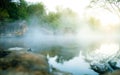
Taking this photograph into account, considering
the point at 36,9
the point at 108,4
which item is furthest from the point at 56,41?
the point at 36,9

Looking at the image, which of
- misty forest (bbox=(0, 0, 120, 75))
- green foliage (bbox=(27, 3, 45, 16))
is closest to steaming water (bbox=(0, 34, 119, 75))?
misty forest (bbox=(0, 0, 120, 75))

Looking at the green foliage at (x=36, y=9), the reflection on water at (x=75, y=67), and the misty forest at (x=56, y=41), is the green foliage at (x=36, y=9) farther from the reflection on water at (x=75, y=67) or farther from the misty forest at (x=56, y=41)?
the reflection on water at (x=75, y=67)

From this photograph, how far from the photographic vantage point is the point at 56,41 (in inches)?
1922

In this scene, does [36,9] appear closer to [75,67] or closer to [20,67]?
[75,67]

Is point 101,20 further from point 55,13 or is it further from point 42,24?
point 42,24

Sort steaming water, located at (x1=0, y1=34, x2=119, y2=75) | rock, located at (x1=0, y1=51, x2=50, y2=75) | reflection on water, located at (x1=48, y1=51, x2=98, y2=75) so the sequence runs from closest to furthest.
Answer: rock, located at (x1=0, y1=51, x2=50, y2=75) < reflection on water, located at (x1=48, y1=51, x2=98, y2=75) < steaming water, located at (x1=0, y1=34, x2=119, y2=75)

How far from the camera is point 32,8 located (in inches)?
3329

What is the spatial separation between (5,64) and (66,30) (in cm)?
7600

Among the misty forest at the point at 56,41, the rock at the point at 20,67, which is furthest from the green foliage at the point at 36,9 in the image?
the rock at the point at 20,67

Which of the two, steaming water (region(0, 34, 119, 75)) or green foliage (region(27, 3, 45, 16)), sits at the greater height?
green foliage (region(27, 3, 45, 16))

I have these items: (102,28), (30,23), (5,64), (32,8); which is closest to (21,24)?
(30,23)

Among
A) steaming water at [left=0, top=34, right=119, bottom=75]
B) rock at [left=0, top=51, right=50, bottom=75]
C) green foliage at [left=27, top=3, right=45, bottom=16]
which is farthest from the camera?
green foliage at [left=27, top=3, right=45, bottom=16]

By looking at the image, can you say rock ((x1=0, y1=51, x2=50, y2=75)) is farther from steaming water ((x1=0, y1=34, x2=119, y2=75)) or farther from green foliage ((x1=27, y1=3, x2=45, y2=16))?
green foliage ((x1=27, y1=3, x2=45, y2=16))

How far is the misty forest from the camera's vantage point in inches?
580
